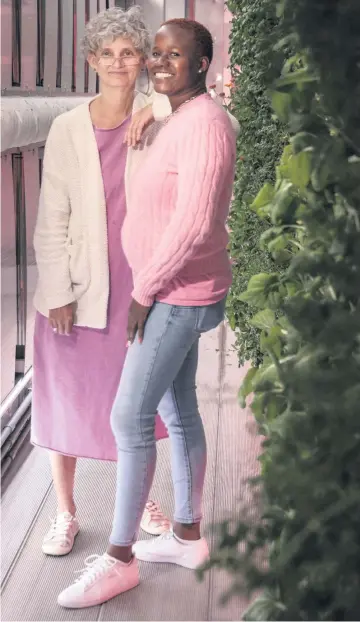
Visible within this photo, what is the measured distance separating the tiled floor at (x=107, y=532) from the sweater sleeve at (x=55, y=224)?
2.63ft

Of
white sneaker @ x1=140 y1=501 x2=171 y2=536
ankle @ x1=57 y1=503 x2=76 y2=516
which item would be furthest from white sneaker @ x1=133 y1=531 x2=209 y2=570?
ankle @ x1=57 y1=503 x2=76 y2=516

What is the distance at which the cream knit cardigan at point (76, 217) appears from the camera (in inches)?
103

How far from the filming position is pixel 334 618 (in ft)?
3.21

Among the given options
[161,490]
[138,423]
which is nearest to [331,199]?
[138,423]

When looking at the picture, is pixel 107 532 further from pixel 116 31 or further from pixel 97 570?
pixel 116 31

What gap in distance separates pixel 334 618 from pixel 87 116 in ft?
6.33

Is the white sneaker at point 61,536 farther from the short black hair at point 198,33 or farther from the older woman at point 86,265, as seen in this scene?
the short black hair at point 198,33

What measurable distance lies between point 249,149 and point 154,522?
5.87 feet

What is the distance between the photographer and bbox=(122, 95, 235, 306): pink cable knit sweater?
7.12ft

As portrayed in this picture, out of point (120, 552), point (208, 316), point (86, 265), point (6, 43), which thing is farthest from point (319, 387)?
point (6, 43)

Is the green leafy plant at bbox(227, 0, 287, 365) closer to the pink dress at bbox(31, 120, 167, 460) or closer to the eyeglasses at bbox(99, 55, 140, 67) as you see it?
the pink dress at bbox(31, 120, 167, 460)

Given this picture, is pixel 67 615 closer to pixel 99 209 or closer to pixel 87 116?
pixel 99 209

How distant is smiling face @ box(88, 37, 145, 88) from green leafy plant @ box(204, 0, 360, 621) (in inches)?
61.7

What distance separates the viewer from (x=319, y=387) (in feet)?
3.12
